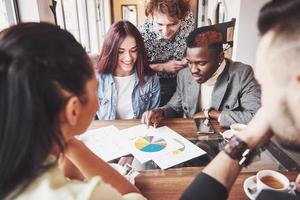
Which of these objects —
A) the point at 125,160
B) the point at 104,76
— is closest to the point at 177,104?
the point at 104,76

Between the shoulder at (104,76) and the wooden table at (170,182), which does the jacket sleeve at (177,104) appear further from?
the wooden table at (170,182)

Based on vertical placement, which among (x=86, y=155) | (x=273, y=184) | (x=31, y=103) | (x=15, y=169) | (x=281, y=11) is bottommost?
(x=273, y=184)

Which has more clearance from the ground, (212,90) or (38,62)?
(38,62)

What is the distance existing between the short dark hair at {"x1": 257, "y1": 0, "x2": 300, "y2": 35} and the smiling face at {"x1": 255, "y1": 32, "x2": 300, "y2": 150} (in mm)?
21

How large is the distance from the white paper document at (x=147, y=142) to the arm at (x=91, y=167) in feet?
0.93

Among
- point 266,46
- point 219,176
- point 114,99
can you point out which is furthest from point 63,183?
point 114,99

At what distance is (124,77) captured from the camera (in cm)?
181

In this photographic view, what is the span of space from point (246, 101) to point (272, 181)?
30.5 inches

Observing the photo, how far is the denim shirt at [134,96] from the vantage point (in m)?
1.73

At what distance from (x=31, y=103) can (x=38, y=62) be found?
74 millimetres

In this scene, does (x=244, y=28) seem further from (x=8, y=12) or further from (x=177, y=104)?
(x=8, y=12)

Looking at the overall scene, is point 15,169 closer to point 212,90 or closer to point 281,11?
point 281,11

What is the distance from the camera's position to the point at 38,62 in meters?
0.48

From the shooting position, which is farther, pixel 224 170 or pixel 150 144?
pixel 150 144
